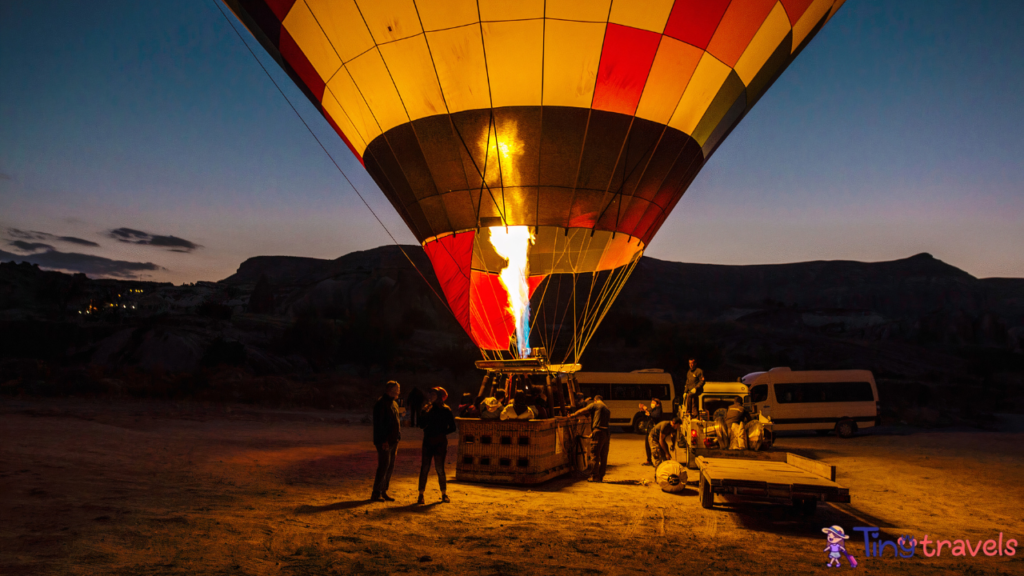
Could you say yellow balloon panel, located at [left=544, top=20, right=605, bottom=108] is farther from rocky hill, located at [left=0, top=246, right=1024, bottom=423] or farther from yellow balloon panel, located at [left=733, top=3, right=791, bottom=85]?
rocky hill, located at [left=0, top=246, right=1024, bottom=423]

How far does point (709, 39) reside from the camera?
28.0ft

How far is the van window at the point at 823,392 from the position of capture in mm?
19031

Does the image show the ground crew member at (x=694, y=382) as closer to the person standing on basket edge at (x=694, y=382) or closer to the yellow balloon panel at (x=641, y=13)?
the person standing on basket edge at (x=694, y=382)

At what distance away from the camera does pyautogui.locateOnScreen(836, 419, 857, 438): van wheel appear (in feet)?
61.7

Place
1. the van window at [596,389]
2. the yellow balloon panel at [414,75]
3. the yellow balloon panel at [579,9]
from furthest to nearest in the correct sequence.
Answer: the van window at [596,389] < the yellow balloon panel at [414,75] < the yellow balloon panel at [579,9]

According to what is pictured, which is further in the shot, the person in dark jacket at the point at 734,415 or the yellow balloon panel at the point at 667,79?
the person in dark jacket at the point at 734,415

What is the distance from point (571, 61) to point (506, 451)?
215 inches

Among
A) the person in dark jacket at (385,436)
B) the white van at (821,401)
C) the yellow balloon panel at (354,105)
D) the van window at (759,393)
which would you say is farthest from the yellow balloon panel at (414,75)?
the van window at (759,393)

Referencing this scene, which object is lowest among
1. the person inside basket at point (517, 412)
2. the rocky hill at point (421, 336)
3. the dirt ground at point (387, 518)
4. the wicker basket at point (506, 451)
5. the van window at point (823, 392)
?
the dirt ground at point (387, 518)

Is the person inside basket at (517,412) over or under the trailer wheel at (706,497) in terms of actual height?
over

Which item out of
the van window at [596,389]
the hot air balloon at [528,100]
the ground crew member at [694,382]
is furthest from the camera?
the van window at [596,389]

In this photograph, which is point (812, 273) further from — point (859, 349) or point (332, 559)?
point (332, 559)

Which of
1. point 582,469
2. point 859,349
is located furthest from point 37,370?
point 859,349

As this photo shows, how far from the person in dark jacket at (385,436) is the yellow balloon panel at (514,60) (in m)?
4.35
